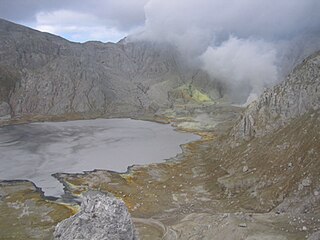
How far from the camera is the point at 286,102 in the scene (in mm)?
67938

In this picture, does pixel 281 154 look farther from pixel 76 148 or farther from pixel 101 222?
pixel 76 148

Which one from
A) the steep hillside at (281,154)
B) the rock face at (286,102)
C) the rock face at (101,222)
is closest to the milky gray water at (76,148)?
the steep hillside at (281,154)

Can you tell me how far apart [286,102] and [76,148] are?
5689cm

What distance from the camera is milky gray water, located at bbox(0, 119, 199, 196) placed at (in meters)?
80.1

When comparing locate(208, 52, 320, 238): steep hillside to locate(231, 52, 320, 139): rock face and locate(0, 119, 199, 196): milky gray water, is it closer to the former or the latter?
locate(231, 52, 320, 139): rock face

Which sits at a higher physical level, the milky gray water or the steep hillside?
the steep hillside

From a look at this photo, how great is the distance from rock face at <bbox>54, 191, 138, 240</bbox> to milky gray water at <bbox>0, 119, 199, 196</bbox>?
123 ft

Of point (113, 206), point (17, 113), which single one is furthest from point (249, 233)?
point (17, 113)

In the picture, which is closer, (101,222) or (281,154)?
(101,222)

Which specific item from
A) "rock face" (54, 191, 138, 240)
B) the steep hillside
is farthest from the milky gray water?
"rock face" (54, 191, 138, 240)

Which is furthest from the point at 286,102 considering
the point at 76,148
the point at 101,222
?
the point at 76,148

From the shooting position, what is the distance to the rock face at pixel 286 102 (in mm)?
64188

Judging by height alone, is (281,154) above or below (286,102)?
below

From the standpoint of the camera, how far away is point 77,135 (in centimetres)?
12594
